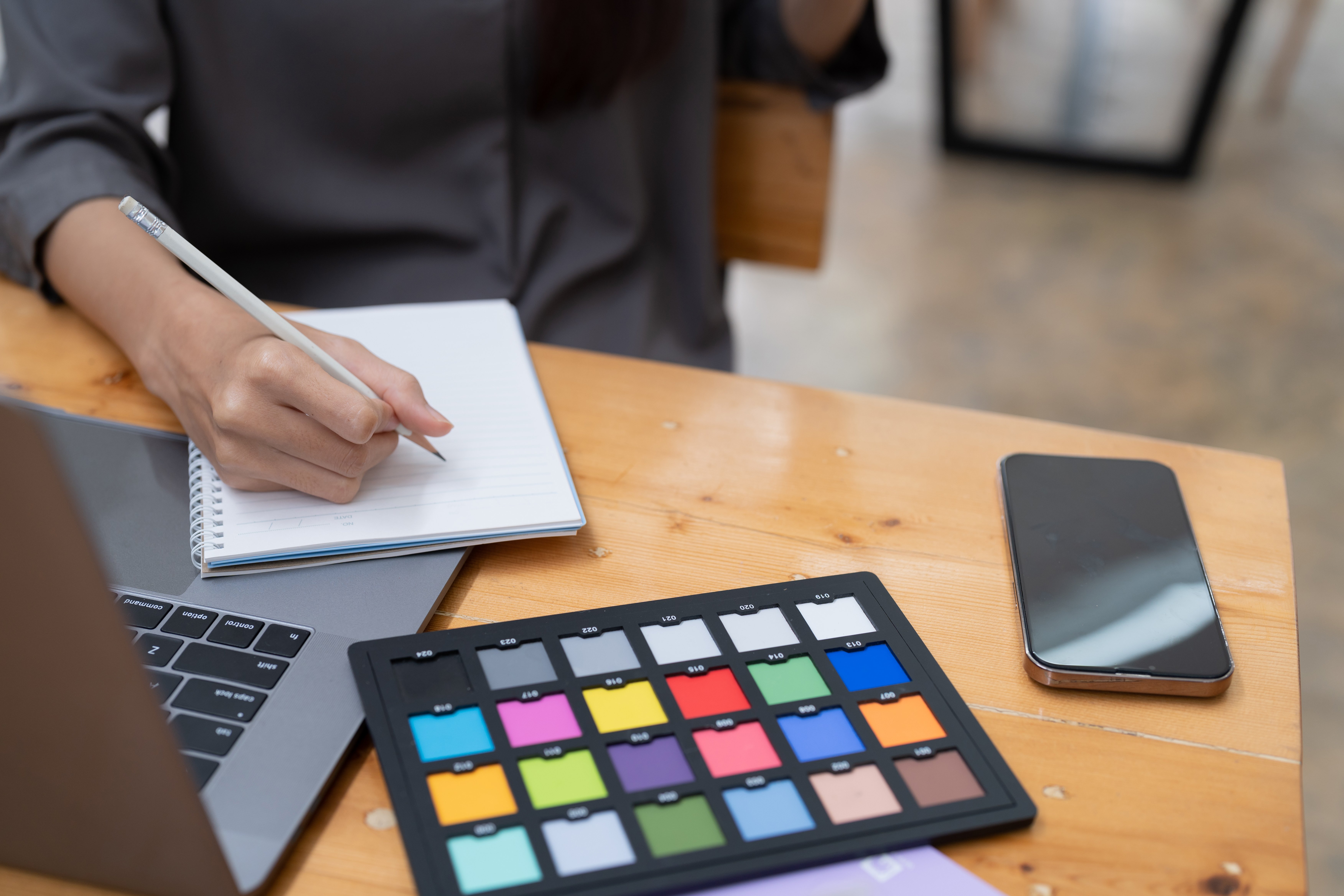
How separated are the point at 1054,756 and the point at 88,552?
332 millimetres

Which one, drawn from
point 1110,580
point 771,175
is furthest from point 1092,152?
point 1110,580

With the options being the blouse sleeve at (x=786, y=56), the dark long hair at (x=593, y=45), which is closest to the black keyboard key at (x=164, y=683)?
the dark long hair at (x=593, y=45)

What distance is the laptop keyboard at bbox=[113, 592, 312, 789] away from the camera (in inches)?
14.5

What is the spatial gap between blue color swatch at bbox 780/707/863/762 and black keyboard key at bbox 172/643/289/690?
0.20m

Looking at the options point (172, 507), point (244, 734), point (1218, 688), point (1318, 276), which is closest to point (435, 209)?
point (172, 507)

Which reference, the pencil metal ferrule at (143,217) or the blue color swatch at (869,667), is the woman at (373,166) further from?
the blue color swatch at (869,667)

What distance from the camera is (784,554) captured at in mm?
481

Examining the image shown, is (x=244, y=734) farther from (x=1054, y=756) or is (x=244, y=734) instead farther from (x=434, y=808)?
(x=1054, y=756)

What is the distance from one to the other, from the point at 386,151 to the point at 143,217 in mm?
390

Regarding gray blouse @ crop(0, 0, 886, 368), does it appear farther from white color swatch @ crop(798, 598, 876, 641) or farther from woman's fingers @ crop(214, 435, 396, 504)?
white color swatch @ crop(798, 598, 876, 641)

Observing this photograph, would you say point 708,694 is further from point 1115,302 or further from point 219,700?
point 1115,302

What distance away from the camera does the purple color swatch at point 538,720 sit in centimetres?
37

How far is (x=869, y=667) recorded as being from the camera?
16.2 inches

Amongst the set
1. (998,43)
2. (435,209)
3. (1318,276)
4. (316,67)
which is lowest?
(1318,276)
